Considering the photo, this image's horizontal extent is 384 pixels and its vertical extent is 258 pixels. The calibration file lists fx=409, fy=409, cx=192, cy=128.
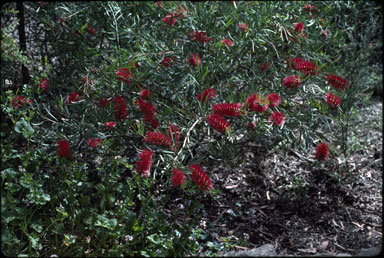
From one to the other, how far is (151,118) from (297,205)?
3.69 feet

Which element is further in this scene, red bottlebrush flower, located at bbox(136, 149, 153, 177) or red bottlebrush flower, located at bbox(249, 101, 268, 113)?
red bottlebrush flower, located at bbox(249, 101, 268, 113)

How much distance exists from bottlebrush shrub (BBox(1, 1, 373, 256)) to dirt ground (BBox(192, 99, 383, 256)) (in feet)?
0.66

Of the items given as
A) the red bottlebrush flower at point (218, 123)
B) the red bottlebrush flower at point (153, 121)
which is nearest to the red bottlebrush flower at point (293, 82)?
the red bottlebrush flower at point (218, 123)

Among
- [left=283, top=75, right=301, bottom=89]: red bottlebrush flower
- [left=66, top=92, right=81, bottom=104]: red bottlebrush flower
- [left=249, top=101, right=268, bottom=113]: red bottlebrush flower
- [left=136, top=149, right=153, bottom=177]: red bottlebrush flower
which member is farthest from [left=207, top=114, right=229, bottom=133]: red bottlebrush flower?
[left=66, top=92, right=81, bottom=104]: red bottlebrush flower

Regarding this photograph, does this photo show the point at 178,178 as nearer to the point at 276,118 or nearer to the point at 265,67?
the point at 276,118

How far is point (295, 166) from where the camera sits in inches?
117

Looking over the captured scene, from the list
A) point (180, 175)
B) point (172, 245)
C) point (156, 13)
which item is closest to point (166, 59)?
point (156, 13)

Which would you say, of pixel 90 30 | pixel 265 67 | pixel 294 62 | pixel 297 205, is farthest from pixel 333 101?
pixel 90 30

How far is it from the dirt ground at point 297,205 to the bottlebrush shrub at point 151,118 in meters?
0.20

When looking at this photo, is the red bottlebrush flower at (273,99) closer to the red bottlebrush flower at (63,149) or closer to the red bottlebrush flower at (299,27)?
the red bottlebrush flower at (299,27)

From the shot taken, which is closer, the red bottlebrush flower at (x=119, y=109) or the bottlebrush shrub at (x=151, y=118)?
the bottlebrush shrub at (x=151, y=118)

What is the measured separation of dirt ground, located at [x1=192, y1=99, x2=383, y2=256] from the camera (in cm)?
234

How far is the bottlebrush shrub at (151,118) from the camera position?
193 cm

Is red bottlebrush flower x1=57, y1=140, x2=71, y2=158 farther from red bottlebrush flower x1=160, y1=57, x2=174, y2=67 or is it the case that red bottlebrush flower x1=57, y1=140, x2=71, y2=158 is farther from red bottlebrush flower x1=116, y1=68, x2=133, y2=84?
red bottlebrush flower x1=160, y1=57, x2=174, y2=67
